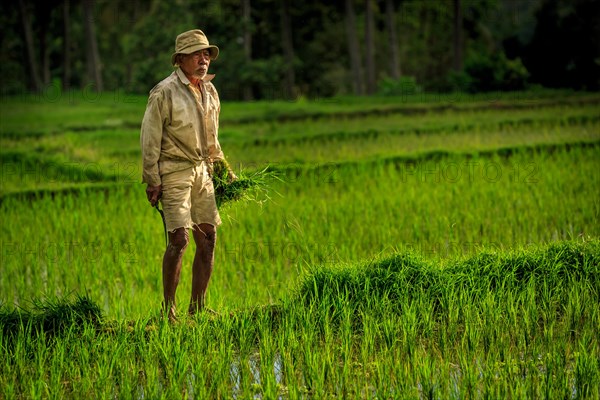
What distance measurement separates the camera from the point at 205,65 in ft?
15.1

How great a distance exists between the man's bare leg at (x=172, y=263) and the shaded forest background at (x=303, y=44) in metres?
15.5

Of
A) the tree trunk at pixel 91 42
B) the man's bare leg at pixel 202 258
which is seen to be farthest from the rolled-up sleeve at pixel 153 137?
the tree trunk at pixel 91 42

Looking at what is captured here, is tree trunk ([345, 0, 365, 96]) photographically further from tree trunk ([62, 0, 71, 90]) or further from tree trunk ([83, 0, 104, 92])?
tree trunk ([62, 0, 71, 90])

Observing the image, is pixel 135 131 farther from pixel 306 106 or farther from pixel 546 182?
pixel 546 182

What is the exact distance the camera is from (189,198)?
4.67m

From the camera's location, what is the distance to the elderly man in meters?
4.57

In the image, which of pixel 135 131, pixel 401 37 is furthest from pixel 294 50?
pixel 135 131

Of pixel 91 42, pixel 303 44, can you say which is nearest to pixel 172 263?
pixel 91 42

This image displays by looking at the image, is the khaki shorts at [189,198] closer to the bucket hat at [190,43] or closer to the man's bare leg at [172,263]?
the man's bare leg at [172,263]

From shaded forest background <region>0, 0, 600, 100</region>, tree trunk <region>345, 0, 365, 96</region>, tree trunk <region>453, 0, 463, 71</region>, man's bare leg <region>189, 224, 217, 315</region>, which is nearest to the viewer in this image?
man's bare leg <region>189, 224, 217, 315</region>

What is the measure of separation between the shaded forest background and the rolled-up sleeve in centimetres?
1547

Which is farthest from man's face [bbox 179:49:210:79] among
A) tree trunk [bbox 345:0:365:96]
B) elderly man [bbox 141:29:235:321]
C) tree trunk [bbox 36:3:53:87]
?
tree trunk [bbox 36:3:53:87]

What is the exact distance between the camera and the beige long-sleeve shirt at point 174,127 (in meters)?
4.57

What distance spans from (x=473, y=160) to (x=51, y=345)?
6.37 m
